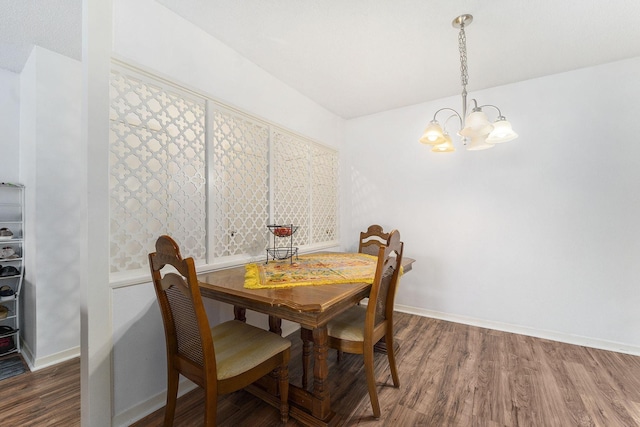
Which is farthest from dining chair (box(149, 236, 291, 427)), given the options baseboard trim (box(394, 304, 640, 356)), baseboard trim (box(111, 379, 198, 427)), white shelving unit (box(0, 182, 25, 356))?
baseboard trim (box(394, 304, 640, 356))

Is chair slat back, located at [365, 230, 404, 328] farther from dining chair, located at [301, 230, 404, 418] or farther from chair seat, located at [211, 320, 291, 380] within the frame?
chair seat, located at [211, 320, 291, 380]

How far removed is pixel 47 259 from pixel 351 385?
2.61 meters

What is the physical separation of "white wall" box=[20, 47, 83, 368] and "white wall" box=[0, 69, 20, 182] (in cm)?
23

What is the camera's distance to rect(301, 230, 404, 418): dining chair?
1.44 m

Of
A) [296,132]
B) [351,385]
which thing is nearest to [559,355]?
[351,385]

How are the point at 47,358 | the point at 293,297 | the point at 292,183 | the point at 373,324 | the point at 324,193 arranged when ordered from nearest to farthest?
the point at 293,297 < the point at 373,324 < the point at 47,358 < the point at 292,183 < the point at 324,193

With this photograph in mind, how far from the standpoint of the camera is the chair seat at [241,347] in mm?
1211

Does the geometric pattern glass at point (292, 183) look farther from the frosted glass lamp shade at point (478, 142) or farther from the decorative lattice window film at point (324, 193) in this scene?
the frosted glass lamp shade at point (478, 142)

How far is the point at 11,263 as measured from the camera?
232 cm

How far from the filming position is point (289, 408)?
1.52 metres

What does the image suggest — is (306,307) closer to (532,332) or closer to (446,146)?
(446,146)

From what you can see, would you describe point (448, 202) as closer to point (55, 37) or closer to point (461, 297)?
point (461, 297)

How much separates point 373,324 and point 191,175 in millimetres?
1564

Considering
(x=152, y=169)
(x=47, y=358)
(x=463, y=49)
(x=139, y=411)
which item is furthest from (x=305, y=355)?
(x=463, y=49)
